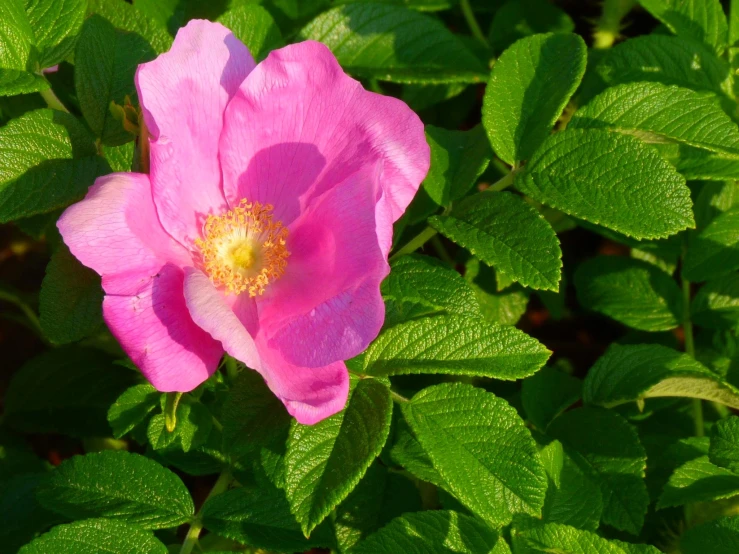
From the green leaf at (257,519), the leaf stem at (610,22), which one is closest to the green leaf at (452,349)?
the green leaf at (257,519)

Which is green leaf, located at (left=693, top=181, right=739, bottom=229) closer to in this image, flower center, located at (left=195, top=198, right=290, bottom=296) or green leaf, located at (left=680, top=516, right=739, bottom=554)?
green leaf, located at (left=680, top=516, right=739, bottom=554)

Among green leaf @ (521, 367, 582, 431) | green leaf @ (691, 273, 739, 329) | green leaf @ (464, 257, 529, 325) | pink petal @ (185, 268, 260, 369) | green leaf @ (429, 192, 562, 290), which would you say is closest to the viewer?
pink petal @ (185, 268, 260, 369)

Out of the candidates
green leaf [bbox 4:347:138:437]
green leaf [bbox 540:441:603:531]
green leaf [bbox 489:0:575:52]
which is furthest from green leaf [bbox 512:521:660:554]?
green leaf [bbox 489:0:575:52]

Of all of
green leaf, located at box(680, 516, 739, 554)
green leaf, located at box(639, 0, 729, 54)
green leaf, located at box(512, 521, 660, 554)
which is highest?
green leaf, located at box(639, 0, 729, 54)

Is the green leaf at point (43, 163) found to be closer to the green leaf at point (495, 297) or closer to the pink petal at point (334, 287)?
the pink petal at point (334, 287)

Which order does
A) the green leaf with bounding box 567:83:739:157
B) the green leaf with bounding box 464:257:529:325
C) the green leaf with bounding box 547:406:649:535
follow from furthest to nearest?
the green leaf with bounding box 464:257:529:325, the green leaf with bounding box 547:406:649:535, the green leaf with bounding box 567:83:739:157

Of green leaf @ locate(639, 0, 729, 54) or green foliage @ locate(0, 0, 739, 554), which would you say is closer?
green foliage @ locate(0, 0, 739, 554)

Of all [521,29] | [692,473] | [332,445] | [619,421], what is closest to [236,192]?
[332,445]

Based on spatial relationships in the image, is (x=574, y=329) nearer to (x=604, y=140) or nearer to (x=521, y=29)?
(x=521, y=29)
